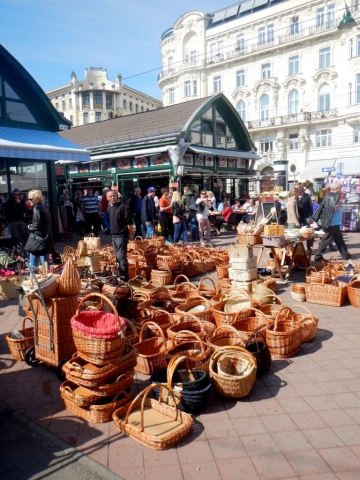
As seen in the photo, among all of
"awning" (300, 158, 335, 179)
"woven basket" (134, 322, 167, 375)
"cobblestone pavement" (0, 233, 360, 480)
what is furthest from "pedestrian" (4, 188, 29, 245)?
"awning" (300, 158, 335, 179)

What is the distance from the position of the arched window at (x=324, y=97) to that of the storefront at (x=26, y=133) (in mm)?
33652

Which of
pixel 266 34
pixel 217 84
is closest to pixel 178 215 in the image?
pixel 266 34

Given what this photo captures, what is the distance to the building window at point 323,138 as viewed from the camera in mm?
38525

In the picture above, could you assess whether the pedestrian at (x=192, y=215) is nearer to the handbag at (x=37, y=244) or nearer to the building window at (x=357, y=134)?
the handbag at (x=37, y=244)

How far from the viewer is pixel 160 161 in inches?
642

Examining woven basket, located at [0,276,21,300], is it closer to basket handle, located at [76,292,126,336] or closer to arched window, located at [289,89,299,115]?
basket handle, located at [76,292,126,336]

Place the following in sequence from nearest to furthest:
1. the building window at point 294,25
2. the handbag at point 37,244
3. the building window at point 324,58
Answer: the handbag at point 37,244 < the building window at point 324,58 < the building window at point 294,25

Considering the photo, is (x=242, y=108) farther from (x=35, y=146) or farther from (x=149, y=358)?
(x=149, y=358)

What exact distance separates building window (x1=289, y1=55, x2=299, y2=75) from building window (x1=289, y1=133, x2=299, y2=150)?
6745 millimetres

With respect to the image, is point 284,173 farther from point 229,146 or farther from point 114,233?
point 114,233

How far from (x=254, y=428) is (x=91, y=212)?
11.4 metres

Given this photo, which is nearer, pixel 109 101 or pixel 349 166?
pixel 349 166

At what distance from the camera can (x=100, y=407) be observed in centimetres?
316

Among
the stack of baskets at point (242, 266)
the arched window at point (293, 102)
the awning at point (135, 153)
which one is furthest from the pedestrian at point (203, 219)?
the arched window at point (293, 102)
